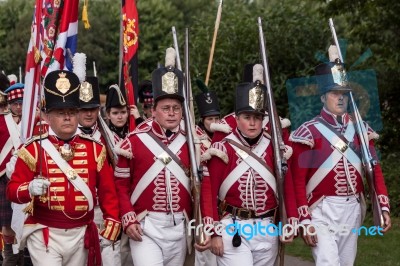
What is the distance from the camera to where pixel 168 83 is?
739 centimetres

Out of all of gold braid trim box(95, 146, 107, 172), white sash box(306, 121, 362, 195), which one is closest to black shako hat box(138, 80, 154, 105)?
white sash box(306, 121, 362, 195)

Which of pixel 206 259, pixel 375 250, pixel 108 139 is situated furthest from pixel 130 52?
pixel 375 250

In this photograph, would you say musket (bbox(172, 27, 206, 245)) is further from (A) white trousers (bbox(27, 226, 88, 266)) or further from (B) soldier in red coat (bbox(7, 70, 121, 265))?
(A) white trousers (bbox(27, 226, 88, 266))

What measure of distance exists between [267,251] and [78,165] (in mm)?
1668

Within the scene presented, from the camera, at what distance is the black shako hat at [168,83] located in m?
7.38

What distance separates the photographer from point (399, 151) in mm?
17625

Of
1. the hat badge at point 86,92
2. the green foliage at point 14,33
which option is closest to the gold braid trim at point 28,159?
the hat badge at point 86,92

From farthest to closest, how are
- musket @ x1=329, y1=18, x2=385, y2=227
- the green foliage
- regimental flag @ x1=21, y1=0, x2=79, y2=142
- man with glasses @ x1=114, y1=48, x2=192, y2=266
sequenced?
the green foliage
musket @ x1=329, y1=18, x2=385, y2=227
regimental flag @ x1=21, y1=0, x2=79, y2=142
man with glasses @ x1=114, y1=48, x2=192, y2=266

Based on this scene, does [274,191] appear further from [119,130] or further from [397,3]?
[397,3]

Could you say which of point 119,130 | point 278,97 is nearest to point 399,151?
point 278,97

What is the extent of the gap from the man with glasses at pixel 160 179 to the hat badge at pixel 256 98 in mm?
545

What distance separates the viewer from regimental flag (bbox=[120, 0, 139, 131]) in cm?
916

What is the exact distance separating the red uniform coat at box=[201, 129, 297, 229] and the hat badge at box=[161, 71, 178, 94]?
58 cm

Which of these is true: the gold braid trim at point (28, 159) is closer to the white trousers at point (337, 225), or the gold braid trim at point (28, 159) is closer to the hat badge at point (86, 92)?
the hat badge at point (86, 92)
